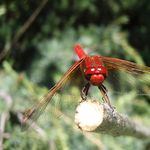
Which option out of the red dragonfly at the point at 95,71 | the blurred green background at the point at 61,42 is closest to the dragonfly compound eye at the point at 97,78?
the red dragonfly at the point at 95,71

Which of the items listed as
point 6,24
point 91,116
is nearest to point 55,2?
point 6,24

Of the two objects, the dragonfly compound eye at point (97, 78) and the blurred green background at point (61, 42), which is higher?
the blurred green background at point (61, 42)

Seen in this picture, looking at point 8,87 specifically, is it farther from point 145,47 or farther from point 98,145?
point 145,47

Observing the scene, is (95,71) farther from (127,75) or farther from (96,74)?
(127,75)

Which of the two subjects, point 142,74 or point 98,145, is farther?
point 98,145

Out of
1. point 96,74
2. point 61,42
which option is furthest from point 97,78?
point 61,42

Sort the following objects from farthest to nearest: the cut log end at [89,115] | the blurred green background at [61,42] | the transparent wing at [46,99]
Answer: the blurred green background at [61,42], the transparent wing at [46,99], the cut log end at [89,115]

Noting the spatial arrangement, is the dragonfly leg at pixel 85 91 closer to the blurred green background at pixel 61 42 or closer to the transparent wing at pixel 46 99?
the transparent wing at pixel 46 99
